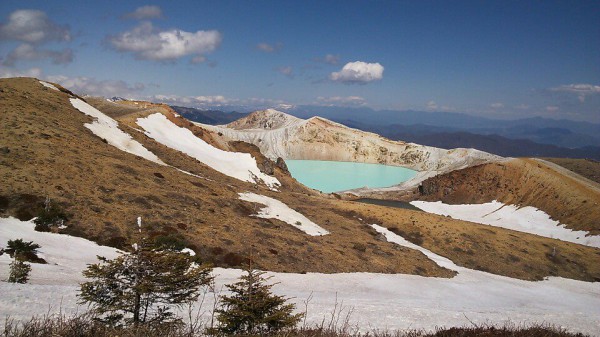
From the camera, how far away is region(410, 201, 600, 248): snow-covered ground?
7950 centimetres

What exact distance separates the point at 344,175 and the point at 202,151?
109 metres

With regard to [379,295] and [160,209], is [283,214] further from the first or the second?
[379,295]

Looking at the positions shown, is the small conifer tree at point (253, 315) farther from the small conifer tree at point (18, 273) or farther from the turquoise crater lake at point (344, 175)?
the turquoise crater lake at point (344, 175)

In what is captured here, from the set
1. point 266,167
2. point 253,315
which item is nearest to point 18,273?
point 253,315

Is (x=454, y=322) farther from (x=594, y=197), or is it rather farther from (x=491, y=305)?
(x=594, y=197)

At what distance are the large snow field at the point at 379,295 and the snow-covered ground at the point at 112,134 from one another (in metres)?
33.0

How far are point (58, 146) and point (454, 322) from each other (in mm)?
42287

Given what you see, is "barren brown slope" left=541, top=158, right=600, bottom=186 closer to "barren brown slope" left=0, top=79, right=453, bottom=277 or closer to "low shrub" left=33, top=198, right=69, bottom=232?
"barren brown slope" left=0, top=79, right=453, bottom=277

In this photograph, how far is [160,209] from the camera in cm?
3556

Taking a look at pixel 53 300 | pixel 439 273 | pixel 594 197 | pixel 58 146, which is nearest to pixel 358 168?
pixel 594 197

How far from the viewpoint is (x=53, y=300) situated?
15.8 metres

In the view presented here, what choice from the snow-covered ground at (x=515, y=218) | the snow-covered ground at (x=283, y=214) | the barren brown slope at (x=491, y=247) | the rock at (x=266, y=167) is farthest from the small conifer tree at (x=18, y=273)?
the snow-covered ground at (x=515, y=218)

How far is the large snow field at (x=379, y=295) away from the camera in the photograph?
16.7m

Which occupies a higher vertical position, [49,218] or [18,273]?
[49,218]
